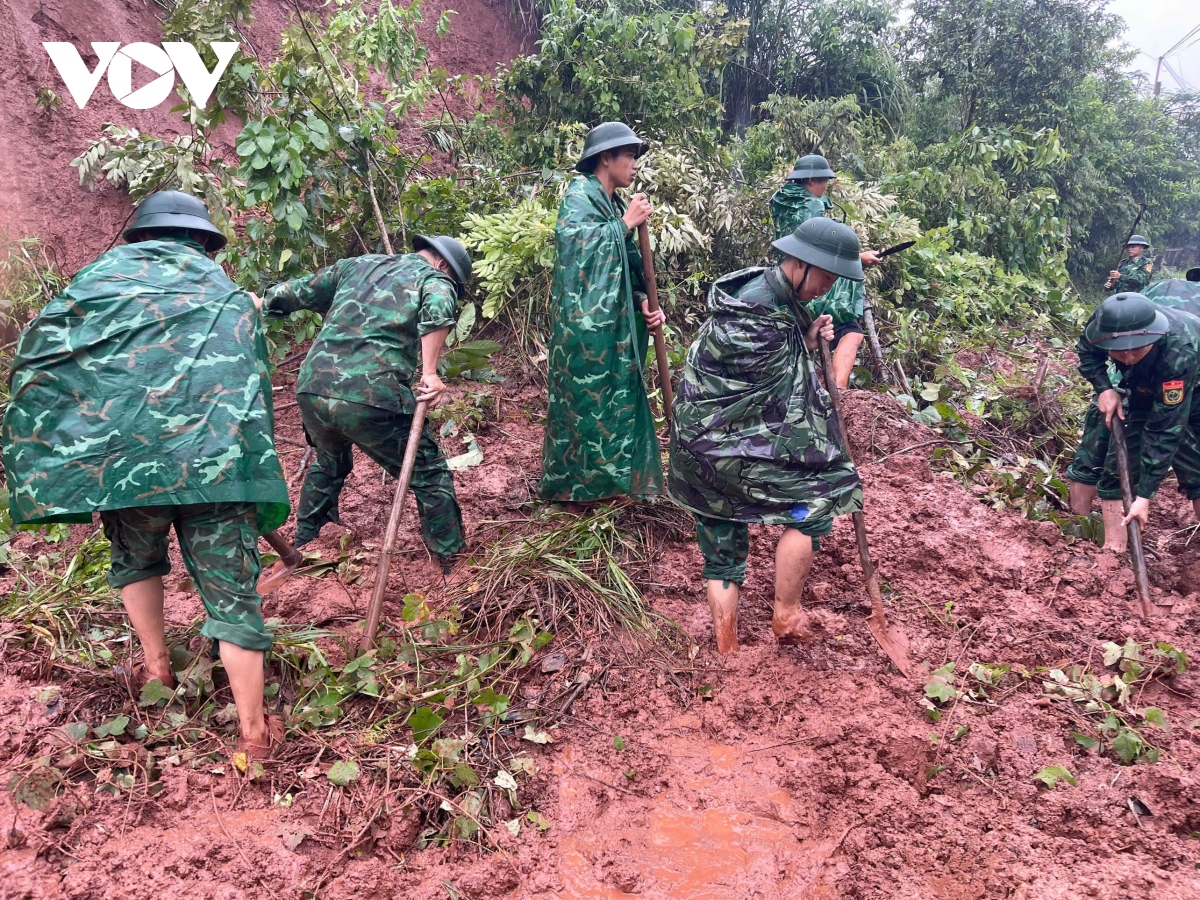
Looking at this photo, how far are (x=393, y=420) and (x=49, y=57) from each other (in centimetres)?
573

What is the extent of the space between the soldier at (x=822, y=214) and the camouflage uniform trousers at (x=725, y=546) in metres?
2.26

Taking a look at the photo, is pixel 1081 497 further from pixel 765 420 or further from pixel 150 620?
pixel 150 620

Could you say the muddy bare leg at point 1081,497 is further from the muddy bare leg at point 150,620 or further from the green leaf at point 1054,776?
the muddy bare leg at point 150,620

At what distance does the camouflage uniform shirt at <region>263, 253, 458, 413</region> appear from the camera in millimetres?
3242

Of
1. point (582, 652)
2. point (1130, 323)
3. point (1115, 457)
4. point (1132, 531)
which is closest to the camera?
point (582, 652)

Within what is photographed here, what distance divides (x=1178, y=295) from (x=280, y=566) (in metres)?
4.78

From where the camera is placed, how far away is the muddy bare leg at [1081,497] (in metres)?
4.41

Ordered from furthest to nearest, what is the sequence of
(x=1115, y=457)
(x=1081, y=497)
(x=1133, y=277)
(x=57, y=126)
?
(x=1133, y=277) → (x=57, y=126) → (x=1081, y=497) → (x=1115, y=457)

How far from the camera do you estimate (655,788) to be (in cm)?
254

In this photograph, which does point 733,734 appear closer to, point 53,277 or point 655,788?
point 655,788

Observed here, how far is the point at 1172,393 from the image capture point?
3.64 metres

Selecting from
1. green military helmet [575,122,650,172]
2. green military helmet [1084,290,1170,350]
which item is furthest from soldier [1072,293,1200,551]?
green military helmet [575,122,650,172]

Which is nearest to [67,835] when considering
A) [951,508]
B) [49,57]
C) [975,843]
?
[975,843]

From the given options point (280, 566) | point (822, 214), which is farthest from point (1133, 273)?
point (280, 566)
